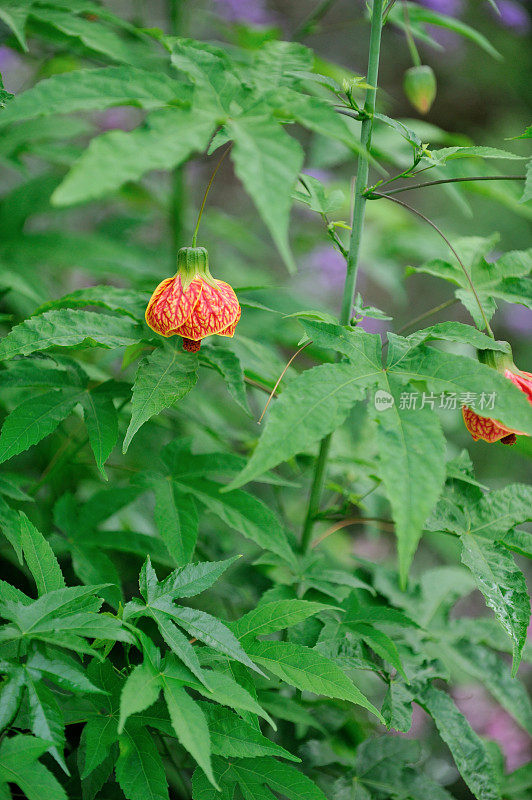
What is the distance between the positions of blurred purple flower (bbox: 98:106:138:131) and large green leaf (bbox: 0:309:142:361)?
130cm

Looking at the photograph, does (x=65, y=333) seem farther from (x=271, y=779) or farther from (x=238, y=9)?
(x=238, y=9)

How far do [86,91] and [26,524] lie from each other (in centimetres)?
37

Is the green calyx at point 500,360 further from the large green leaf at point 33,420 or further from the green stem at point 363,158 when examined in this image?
→ the large green leaf at point 33,420

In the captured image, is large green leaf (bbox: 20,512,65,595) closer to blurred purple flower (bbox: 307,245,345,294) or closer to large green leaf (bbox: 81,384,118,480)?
large green leaf (bbox: 81,384,118,480)

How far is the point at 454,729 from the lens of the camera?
0.71 meters

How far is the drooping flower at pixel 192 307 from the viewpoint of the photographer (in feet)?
2.08

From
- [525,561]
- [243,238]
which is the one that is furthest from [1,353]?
[525,561]

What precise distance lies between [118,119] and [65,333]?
55.5 inches

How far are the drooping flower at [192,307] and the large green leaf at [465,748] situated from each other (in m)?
0.46

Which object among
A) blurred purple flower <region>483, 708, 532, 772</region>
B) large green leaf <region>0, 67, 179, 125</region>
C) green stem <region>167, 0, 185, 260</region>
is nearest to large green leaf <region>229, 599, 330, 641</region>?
large green leaf <region>0, 67, 179, 125</region>

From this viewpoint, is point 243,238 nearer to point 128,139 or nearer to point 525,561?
point 128,139

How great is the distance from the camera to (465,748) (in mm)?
704

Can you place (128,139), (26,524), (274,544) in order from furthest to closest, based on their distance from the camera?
(274,544), (26,524), (128,139)

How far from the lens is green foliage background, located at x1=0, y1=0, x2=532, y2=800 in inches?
19.8
